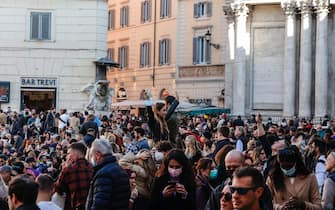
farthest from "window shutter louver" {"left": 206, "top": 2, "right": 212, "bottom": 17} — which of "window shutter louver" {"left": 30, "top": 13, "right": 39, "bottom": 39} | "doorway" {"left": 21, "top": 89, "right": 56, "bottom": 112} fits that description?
"doorway" {"left": 21, "top": 89, "right": 56, "bottom": 112}

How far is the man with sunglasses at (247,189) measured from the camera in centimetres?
667

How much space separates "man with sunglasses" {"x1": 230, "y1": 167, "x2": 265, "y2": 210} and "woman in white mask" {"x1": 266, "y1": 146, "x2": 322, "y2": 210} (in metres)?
2.03

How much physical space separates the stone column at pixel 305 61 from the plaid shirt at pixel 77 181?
3008 centimetres

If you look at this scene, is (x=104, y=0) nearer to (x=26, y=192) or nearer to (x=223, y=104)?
(x=223, y=104)

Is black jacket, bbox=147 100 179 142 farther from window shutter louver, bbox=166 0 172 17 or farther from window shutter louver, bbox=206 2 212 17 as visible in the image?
window shutter louver, bbox=166 0 172 17

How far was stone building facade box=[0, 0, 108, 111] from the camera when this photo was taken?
39.8m

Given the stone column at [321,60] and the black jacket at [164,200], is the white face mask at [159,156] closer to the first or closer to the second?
the black jacket at [164,200]

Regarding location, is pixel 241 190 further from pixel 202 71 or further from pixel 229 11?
pixel 202 71

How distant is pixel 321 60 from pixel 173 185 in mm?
31747

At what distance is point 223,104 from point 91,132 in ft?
95.3

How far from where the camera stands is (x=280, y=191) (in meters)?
8.98

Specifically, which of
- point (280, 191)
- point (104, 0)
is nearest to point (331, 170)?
point (280, 191)

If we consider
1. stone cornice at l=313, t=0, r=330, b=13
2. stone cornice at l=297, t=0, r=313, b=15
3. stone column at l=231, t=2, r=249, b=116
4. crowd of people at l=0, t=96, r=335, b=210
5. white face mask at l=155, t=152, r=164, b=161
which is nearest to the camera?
crowd of people at l=0, t=96, r=335, b=210

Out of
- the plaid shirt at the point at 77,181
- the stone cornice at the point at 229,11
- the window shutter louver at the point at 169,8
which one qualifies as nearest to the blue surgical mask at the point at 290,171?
the plaid shirt at the point at 77,181
